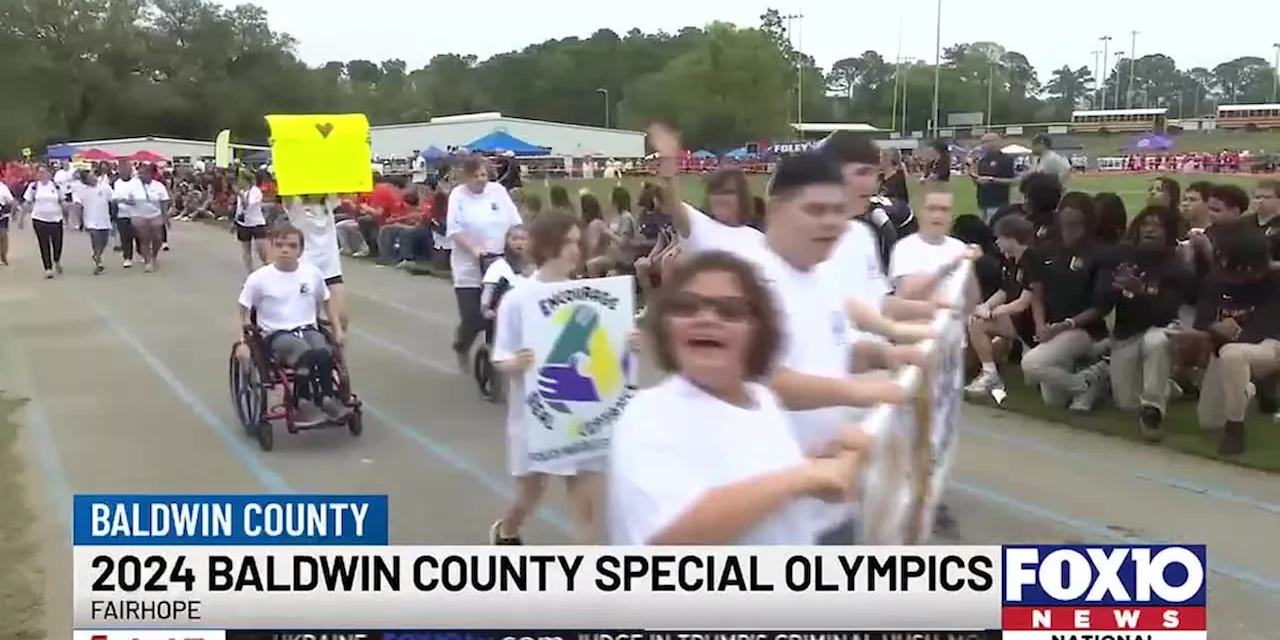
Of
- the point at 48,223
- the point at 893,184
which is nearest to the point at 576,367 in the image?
the point at 893,184

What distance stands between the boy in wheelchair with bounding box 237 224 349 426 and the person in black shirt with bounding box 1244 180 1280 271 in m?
6.46

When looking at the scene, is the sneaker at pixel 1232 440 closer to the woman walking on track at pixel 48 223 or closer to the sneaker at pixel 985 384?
the sneaker at pixel 985 384

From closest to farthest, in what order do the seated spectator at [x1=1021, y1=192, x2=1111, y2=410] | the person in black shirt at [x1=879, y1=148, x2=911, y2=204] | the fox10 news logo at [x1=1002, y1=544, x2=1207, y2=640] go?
the fox10 news logo at [x1=1002, y1=544, x2=1207, y2=640] < the seated spectator at [x1=1021, y1=192, x2=1111, y2=410] < the person in black shirt at [x1=879, y1=148, x2=911, y2=204]

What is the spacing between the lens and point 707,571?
9.65ft

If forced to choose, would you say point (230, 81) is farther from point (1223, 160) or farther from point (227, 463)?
point (227, 463)

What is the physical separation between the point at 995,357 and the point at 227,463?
6.01 meters

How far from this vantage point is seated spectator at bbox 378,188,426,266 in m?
23.6

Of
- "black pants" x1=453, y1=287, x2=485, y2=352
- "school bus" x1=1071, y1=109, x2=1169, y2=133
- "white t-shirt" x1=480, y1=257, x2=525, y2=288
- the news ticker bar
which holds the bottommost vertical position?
"black pants" x1=453, y1=287, x2=485, y2=352

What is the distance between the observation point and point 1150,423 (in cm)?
895

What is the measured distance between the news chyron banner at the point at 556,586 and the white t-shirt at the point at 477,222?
7.17 metres

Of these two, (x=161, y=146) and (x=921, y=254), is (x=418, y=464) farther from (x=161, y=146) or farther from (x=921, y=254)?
(x=161, y=146)

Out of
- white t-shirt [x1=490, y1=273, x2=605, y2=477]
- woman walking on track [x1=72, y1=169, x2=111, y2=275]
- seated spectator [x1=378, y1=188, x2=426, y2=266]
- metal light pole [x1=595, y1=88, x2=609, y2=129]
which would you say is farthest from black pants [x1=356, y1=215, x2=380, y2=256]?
metal light pole [x1=595, y1=88, x2=609, y2=129]

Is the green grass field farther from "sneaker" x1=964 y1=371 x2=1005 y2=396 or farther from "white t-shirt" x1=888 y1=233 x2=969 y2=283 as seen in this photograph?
"white t-shirt" x1=888 y1=233 x2=969 y2=283

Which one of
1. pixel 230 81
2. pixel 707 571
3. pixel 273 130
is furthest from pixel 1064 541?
pixel 230 81
